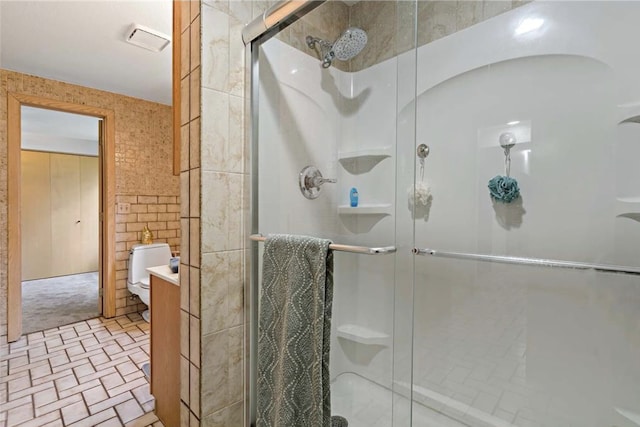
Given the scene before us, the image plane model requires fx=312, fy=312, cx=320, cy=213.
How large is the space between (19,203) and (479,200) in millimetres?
3486

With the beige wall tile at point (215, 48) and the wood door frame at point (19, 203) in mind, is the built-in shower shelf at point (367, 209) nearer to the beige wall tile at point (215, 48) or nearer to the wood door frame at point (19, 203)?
the beige wall tile at point (215, 48)

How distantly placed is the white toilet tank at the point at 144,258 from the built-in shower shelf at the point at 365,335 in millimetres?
2641

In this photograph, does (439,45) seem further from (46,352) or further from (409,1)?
(46,352)

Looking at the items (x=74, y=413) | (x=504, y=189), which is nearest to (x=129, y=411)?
(x=74, y=413)

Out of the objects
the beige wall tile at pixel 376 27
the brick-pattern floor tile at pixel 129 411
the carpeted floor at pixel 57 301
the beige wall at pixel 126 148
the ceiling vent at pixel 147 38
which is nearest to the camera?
the beige wall tile at pixel 376 27

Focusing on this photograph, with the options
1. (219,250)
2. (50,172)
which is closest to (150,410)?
(219,250)

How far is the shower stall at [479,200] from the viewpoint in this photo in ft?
3.90

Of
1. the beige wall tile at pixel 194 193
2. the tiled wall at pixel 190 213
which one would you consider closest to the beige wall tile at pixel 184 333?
the tiled wall at pixel 190 213

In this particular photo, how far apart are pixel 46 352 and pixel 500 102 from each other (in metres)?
3.52

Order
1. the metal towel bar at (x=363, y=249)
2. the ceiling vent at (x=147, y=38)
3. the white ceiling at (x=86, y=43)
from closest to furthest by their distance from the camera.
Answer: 1. the metal towel bar at (x=363, y=249)
2. the white ceiling at (x=86, y=43)
3. the ceiling vent at (x=147, y=38)

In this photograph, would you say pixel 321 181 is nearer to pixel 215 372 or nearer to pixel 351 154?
pixel 351 154

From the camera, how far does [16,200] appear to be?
8.53 ft

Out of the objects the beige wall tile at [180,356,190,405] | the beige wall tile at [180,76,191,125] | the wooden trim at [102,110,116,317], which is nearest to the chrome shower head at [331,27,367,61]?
the beige wall tile at [180,76,191,125]

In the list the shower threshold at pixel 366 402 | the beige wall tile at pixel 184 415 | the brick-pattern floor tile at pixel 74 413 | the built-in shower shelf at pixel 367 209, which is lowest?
the brick-pattern floor tile at pixel 74 413
